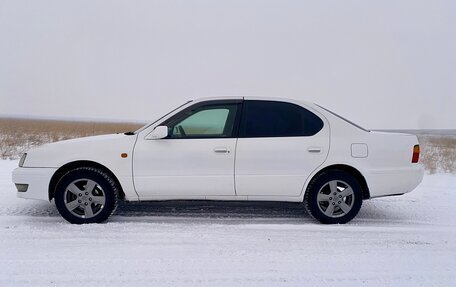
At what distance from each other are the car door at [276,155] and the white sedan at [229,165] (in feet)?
0.04

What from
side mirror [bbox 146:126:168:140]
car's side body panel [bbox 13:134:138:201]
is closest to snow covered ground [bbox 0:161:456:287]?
car's side body panel [bbox 13:134:138:201]

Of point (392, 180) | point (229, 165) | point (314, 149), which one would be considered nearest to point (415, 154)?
point (392, 180)

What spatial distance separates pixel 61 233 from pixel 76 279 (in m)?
1.23

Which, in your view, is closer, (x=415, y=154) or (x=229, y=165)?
(x=229, y=165)

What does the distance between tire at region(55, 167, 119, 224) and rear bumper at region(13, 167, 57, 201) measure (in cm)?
15

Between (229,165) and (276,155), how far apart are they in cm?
57

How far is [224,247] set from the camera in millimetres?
3674

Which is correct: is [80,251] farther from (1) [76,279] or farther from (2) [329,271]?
(2) [329,271]

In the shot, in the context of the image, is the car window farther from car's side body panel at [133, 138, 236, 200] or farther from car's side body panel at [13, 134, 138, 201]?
car's side body panel at [13, 134, 138, 201]

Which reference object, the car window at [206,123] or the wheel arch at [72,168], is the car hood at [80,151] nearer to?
the wheel arch at [72,168]

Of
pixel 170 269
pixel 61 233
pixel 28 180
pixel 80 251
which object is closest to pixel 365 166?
pixel 170 269

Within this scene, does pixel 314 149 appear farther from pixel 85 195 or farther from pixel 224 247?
pixel 85 195

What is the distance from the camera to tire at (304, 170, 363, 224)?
444cm

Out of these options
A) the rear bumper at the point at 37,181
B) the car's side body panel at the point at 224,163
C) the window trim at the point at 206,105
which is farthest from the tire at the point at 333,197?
the rear bumper at the point at 37,181
